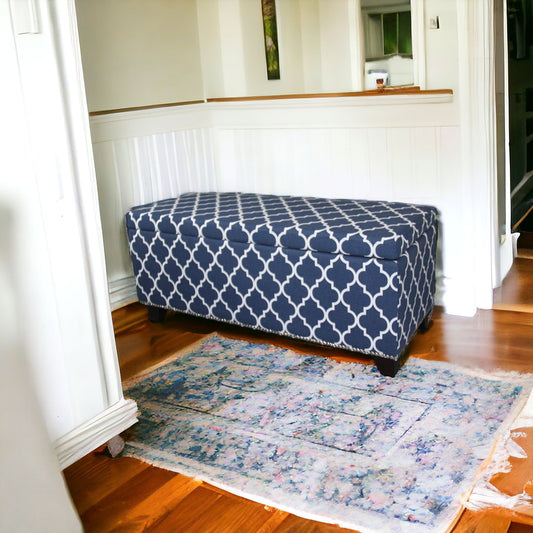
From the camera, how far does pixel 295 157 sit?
3645mm

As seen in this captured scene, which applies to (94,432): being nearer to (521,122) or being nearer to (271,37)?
(271,37)

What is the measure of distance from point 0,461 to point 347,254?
4.97 ft

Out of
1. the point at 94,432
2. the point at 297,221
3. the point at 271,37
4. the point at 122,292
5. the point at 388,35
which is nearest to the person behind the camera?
the point at 94,432

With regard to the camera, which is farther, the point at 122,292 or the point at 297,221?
the point at 122,292

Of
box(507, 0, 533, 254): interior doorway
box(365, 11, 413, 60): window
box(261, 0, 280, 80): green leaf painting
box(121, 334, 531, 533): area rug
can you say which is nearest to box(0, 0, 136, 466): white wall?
box(121, 334, 531, 533): area rug

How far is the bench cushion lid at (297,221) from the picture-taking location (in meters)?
2.69

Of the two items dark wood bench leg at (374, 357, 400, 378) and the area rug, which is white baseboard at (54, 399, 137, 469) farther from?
dark wood bench leg at (374, 357, 400, 378)

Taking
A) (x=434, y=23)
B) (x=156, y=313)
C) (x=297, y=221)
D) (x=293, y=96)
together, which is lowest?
(x=156, y=313)

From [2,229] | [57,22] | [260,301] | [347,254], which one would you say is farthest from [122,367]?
[57,22]

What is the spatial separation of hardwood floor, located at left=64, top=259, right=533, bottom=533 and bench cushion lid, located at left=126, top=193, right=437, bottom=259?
49cm

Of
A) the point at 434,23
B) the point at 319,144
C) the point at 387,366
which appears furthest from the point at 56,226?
the point at 434,23

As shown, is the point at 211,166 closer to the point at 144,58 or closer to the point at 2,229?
the point at 144,58

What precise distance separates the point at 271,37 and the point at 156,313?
6.35ft

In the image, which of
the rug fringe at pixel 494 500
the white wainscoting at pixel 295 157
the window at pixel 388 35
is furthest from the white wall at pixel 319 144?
the rug fringe at pixel 494 500
